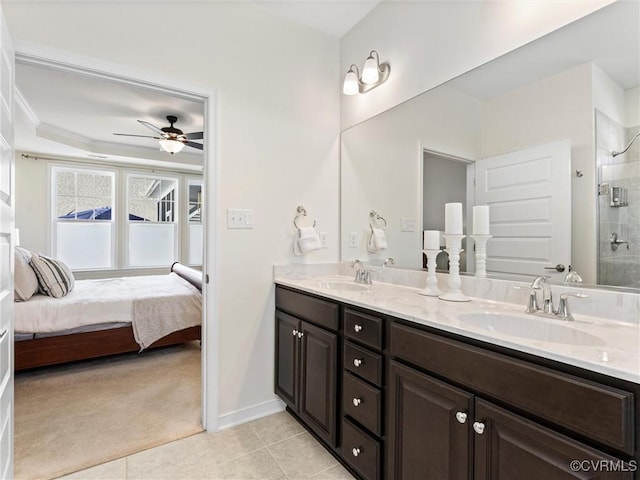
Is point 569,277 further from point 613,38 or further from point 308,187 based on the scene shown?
point 308,187

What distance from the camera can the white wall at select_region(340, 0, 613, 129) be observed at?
4.48 ft

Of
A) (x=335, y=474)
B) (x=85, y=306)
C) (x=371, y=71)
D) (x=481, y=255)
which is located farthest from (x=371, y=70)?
(x=85, y=306)

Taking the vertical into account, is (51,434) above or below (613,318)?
below

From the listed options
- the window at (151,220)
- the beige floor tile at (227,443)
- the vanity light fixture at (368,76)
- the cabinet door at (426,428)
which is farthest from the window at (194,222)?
the cabinet door at (426,428)

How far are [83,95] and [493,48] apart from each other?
349cm

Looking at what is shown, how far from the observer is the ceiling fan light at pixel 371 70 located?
2.06m

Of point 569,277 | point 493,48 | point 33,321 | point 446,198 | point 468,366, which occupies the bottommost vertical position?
point 33,321

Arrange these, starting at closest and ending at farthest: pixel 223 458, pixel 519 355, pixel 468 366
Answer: pixel 519 355
pixel 468 366
pixel 223 458

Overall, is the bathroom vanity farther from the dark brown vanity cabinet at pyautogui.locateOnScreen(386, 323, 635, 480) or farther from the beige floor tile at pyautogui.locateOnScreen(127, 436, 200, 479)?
the beige floor tile at pyautogui.locateOnScreen(127, 436, 200, 479)

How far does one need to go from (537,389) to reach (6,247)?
6.36ft

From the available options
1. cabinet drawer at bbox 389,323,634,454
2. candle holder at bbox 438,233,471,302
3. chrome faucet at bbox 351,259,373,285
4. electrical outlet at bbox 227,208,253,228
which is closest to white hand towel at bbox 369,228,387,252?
chrome faucet at bbox 351,259,373,285

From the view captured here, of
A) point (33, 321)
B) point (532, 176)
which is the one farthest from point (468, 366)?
point (33, 321)

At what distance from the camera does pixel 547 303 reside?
4.02 feet

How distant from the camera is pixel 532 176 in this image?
1426 millimetres
